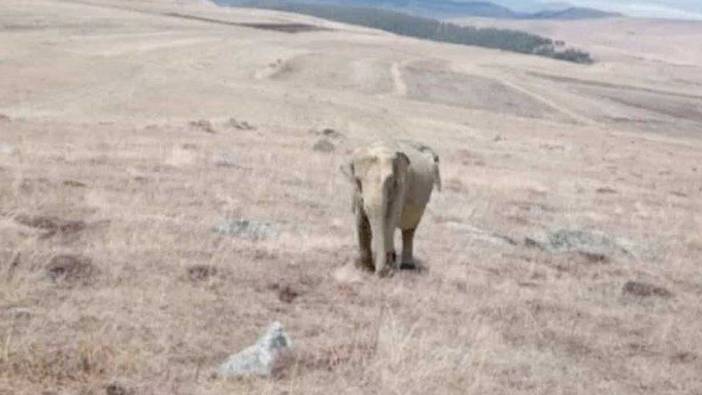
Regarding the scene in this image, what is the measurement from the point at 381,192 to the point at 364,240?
0.93m

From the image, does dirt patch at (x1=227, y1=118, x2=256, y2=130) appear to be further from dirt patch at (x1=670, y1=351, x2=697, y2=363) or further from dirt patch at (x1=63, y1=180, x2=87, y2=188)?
dirt patch at (x1=670, y1=351, x2=697, y2=363)

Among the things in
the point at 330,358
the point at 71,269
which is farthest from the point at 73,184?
the point at 330,358

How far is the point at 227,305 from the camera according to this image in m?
12.7

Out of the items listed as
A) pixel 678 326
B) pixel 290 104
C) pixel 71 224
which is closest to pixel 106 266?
pixel 71 224

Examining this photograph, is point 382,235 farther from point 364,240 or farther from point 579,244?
point 579,244

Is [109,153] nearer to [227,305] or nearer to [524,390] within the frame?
[227,305]

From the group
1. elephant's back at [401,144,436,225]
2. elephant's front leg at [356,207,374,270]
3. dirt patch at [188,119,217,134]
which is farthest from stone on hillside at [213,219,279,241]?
dirt patch at [188,119,217,134]

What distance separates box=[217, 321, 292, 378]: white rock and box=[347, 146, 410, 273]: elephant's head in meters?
5.10

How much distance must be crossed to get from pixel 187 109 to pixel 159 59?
33.9 m

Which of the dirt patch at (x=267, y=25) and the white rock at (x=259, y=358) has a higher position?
the white rock at (x=259, y=358)

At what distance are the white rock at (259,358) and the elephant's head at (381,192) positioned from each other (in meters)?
5.10

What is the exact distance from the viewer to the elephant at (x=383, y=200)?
51.5ft

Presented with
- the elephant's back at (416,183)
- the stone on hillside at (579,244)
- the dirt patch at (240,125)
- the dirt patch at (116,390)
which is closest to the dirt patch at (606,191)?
the stone on hillside at (579,244)

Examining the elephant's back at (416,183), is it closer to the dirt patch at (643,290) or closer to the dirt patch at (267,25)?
the dirt patch at (643,290)
